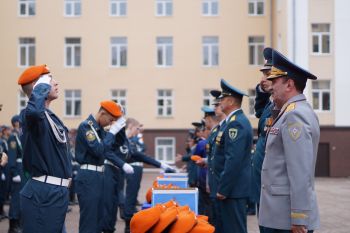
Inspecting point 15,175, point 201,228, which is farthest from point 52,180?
point 15,175

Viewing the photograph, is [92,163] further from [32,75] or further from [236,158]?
[32,75]

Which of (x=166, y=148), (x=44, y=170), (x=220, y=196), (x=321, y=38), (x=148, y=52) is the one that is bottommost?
(x=166, y=148)

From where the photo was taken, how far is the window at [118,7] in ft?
116

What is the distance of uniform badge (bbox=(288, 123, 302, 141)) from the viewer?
180 inches

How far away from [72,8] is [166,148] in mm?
9832

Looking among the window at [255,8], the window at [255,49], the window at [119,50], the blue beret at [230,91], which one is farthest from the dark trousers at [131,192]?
the window at [255,8]

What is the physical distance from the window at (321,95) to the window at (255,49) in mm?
4161

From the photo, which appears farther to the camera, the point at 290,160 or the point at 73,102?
the point at 73,102

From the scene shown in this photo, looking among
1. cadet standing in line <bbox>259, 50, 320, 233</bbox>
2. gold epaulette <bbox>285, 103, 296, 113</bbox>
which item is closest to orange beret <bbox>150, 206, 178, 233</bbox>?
cadet standing in line <bbox>259, 50, 320, 233</bbox>

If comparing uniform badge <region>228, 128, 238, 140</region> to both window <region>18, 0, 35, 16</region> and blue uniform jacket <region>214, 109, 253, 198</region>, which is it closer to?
blue uniform jacket <region>214, 109, 253, 198</region>

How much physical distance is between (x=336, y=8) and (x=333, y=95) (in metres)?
4.48

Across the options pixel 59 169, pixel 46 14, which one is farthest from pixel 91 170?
pixel 46 14

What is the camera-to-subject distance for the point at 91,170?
Result: 8.59 m

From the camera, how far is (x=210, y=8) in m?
35.1
